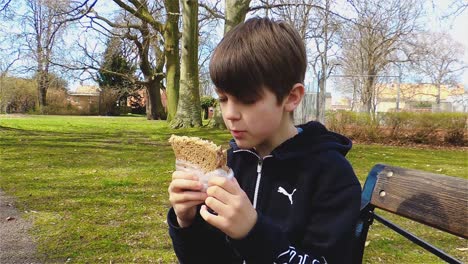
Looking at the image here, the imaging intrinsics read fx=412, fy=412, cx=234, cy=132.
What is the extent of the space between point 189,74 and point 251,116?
42.7ft

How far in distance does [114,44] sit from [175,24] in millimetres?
5744

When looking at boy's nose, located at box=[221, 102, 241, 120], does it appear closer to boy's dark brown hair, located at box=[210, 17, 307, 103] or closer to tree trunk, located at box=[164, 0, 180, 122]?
boy's dark brown hair, located at box=[210, 17, 307, 103]

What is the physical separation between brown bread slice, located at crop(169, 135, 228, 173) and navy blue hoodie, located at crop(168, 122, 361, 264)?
20cm

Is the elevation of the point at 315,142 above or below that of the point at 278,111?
below

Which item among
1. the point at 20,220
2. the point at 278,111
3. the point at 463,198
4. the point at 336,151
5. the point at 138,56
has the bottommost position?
the point at 20,220

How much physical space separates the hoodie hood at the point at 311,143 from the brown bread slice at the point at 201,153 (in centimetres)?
34

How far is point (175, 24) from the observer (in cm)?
1778

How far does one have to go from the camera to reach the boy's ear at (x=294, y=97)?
4.49 ft

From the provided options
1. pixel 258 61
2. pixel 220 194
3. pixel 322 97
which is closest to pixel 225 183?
pixel 220 194

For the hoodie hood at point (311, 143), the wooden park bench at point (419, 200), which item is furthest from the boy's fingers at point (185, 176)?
the wooden park bench at point (419, 200)

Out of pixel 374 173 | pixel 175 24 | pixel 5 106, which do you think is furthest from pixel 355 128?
pixel 5 106

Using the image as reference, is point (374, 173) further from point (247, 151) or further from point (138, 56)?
point (138, 56)

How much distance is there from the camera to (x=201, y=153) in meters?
1.18

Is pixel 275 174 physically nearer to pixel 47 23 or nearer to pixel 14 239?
pixel 14 239
